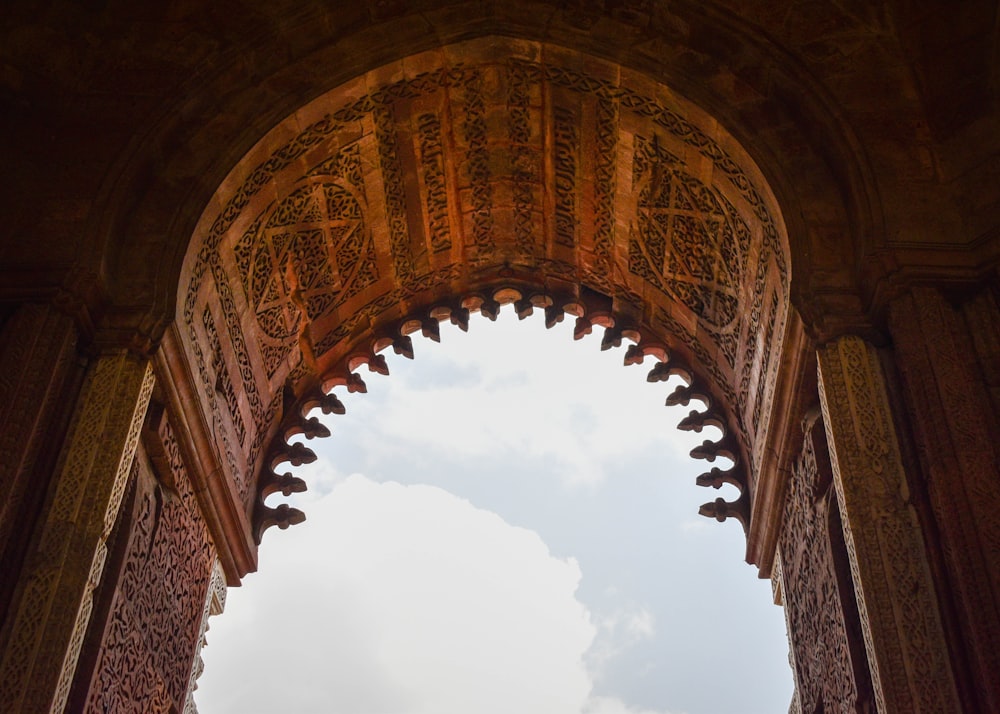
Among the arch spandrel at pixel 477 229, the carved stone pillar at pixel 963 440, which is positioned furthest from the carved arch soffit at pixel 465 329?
the carved stone pillar at pixel 963 440

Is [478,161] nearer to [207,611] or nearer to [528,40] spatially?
[528,40]

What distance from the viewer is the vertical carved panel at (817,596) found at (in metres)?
6.80

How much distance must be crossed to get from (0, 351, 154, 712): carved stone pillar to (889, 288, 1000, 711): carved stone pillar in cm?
406

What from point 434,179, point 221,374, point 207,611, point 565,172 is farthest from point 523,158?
point 207,611

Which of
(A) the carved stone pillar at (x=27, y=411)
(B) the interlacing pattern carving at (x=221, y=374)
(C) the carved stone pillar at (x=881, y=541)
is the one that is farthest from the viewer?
(B) the interlacing pattern carving at (x=221, y=374)

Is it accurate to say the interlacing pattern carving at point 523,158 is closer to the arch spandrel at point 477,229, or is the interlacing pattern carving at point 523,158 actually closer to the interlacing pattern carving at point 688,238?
the arch spandrel at point 477,229

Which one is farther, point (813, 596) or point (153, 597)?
point (813, 596)

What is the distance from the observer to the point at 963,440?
5914mm

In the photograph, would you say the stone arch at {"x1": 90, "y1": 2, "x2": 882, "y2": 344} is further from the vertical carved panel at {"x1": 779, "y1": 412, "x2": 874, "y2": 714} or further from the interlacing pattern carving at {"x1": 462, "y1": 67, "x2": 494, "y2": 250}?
the vertical carved panel at {"x1": 779, "y1": 412, "x2": 874, "y2": 714}

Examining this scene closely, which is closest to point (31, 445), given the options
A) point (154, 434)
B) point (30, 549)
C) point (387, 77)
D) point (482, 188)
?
point (30, 549)

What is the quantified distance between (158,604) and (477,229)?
379 centimetres

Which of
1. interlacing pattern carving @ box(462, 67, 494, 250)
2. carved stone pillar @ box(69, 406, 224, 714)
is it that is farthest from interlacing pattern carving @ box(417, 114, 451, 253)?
carved stone pillar @ box(69, 406, 224, 714)

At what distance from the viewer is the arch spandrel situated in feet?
26.2

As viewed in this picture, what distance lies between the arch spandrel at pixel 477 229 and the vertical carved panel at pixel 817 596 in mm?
626
